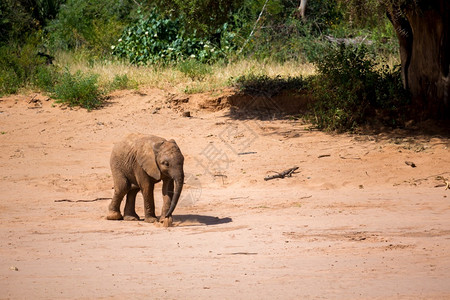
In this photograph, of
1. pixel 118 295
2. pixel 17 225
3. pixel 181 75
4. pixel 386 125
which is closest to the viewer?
pixel 118 295

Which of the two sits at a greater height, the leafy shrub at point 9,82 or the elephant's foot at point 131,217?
the leafy shrub at point 9,82

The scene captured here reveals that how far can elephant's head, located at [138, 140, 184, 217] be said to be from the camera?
7785 millimetres

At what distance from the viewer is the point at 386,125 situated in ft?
44.8

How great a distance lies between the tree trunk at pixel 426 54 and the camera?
1288cm

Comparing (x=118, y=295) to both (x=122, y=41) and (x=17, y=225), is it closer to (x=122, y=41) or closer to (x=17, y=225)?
(x=17, y=225)

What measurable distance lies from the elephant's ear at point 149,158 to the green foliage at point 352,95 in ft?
20.3

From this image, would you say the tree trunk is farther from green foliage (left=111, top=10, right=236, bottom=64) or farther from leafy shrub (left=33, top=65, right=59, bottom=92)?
leafy shrub (left=33, top=65, right=59, bottom=92)

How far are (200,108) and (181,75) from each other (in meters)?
1.75

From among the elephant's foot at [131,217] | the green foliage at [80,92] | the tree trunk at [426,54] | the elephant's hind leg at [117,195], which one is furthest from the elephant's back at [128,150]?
the green foliage at [80,92]

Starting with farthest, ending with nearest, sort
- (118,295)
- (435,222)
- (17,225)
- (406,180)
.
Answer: (406,180) → (17,225) → (435,222) → (118,295)

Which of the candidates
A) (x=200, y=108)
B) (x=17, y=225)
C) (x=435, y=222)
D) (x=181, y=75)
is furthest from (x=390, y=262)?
(x=181, y=75)

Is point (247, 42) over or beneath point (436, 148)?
over

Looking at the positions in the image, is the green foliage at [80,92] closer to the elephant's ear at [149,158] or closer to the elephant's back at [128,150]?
the elephant's back at [128,150]

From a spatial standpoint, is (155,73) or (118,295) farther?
(155,73)
